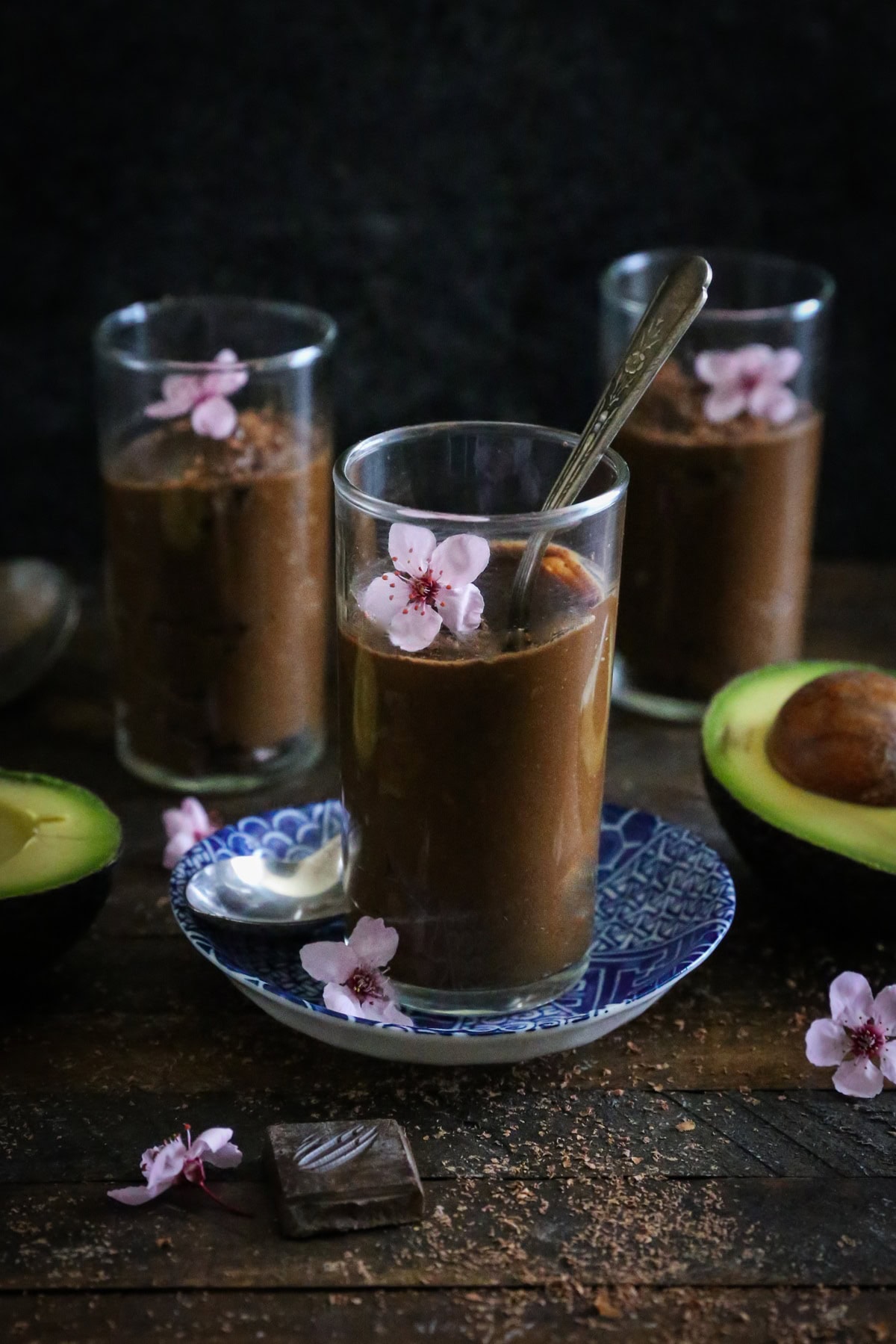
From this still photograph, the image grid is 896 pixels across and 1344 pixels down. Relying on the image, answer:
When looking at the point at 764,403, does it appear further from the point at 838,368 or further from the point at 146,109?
the point at 146,109

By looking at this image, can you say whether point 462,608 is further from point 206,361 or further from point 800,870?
point 206,361

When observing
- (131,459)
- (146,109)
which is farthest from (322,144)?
(131,459)

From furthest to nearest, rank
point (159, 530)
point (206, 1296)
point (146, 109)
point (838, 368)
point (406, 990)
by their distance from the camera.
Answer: point (838, 368), point (146, 109), point (159, 530), point (406, 990), point (206, 1296)

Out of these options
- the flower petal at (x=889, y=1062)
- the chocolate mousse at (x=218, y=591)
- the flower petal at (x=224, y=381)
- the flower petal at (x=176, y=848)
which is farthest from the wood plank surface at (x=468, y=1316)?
the flower petal at (x=224, y=381)

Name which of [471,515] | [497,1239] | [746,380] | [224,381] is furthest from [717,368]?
[497,1239]

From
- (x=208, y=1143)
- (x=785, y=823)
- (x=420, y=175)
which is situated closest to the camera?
(x=208, y=1143)

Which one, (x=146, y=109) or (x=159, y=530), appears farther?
(x=146, y=109)

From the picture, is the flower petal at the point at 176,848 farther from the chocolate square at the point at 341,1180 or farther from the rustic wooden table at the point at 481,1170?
the chocolate square at the point at 341,1180

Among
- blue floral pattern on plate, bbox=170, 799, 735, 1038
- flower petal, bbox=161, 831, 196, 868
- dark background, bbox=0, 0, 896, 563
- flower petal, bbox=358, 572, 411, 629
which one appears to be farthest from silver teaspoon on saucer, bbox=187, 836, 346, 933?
dark background, bbox=0, 0, 896, 563

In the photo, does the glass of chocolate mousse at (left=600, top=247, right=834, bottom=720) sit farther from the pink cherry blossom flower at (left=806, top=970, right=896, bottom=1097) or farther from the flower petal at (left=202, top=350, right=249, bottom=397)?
the pink cherry blossom flower at (left=806, top=970, right=896, bottom=1097)
